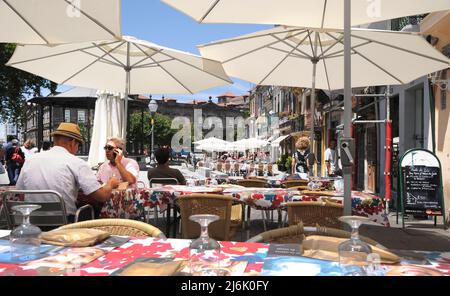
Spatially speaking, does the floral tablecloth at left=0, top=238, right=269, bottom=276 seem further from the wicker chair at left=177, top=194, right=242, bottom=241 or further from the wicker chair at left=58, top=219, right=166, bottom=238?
→ the wicker chair at left=177, top=194, right=242, bottom=241

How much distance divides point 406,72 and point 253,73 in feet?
8.60

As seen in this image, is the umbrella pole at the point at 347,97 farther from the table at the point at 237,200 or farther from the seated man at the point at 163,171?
the seated man at the point at 163,171

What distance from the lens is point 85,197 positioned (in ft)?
13.6

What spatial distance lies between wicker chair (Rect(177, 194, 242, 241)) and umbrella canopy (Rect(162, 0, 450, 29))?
196cm

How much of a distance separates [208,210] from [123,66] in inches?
177

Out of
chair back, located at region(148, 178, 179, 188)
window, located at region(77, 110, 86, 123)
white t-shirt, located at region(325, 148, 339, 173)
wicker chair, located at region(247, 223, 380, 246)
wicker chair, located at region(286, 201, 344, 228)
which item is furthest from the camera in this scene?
window, located at region(77, 110, 86, 123)

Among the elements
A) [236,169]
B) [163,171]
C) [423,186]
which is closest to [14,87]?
[236,169]

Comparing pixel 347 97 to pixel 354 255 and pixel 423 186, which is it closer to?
pixel 354 255

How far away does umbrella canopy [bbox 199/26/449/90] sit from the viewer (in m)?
6.53

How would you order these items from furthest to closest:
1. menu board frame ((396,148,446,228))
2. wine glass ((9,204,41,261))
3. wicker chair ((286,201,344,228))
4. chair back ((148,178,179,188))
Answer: menu board frame ((396,148,446,228)) < chair back ((148,178,179,188)) < wicker chair ((286,201,344,228)) < wine glass ((9,204,41,261))

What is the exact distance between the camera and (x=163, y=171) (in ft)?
22.1

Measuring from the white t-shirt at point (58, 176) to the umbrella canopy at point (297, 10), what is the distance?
1.92 m

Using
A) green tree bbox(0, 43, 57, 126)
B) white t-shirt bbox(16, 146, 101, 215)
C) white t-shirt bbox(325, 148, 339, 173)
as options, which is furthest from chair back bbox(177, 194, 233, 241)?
green tree bbox(0, 43, 57, 126)

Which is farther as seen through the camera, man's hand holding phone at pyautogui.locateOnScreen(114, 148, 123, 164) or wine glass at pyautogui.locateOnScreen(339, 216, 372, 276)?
man's hand holding phone at pyautogui.locateOnScreen(114, 148, 123, 164)
